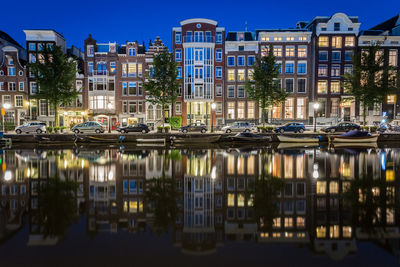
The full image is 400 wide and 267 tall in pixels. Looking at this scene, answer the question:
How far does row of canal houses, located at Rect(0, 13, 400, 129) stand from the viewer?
54469mm

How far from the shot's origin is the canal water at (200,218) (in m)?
7.59

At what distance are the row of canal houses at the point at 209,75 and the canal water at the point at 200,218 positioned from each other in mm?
38009

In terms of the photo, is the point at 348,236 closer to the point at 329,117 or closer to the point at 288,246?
the point at 288,246

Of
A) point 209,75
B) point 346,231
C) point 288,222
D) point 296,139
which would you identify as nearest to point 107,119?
point 209,75

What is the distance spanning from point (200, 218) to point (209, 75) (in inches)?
1880

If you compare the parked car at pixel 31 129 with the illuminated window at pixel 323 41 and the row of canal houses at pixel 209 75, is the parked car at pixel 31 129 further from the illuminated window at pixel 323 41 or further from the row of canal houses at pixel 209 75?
the illuminated window at pixel 323 41

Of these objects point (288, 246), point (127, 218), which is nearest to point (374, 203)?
point (288, 246)

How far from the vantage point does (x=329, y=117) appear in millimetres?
54875

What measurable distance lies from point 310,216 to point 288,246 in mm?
2880

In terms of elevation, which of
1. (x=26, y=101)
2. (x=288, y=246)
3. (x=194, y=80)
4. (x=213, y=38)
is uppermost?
(x=213, y=38)

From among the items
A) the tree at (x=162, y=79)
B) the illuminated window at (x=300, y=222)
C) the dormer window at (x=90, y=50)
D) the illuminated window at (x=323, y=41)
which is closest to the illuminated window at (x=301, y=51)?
the illuminated window at (x=323, y=41)

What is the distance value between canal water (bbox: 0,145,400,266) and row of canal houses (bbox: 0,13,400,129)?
38.0 m

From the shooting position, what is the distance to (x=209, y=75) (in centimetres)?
5572

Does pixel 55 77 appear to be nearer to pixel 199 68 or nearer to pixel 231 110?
pixel 199 68
